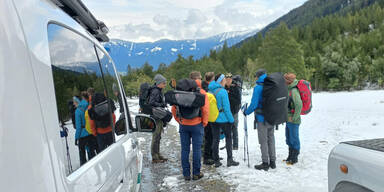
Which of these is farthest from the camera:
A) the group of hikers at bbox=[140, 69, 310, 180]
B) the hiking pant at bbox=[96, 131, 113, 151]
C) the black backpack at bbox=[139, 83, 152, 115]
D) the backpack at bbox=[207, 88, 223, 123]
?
the black backpack at bbox=[139, 83, 152, 115]

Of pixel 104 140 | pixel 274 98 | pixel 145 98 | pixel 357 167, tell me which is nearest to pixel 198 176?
pixel 274 98

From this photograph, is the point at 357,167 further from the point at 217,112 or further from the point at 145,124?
the point at 217,112

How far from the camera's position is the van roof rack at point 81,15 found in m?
1.62

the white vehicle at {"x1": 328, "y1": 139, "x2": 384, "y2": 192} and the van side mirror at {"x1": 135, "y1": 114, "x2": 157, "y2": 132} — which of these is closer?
the white vehicle at {"x1": 328, "y1": 139, "x2": 384, "y2": 192}

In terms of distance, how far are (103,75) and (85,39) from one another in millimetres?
477

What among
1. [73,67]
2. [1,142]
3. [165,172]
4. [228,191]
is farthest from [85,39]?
[165,172]

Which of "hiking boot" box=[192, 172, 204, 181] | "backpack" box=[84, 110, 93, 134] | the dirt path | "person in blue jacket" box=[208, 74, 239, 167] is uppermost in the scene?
"backpack" box=[84, 110, 93, 134]

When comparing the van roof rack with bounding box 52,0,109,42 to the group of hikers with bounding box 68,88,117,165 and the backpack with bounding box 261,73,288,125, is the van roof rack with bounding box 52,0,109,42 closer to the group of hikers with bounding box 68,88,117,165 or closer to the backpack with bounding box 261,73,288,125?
the group of hikers with bounding box 68,88,117,165

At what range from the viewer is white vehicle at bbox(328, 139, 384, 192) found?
186cm

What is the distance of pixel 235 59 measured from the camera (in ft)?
297

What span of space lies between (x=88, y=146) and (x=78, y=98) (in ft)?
0.95

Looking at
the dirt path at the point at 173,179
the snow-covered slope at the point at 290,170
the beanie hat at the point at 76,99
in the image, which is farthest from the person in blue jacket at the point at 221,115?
the beanie hat at the point at 76,99

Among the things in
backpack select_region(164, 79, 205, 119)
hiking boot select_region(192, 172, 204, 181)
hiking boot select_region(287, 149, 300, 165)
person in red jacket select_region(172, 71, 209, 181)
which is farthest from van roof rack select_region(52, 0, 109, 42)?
hiking boot select_region(287, 149, 300, 165)

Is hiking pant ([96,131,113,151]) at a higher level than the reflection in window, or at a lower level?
lower
